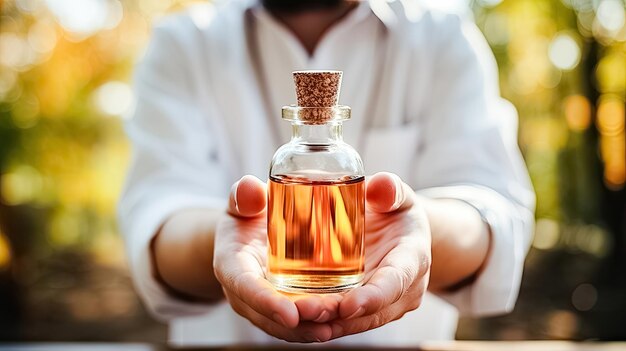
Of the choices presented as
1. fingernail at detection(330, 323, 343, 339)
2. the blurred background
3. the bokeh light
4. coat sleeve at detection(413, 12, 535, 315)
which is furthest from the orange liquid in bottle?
the bokeh light

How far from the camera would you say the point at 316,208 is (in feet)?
2.71

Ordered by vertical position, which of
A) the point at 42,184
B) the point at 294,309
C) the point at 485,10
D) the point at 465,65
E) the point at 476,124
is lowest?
the point at 42,184

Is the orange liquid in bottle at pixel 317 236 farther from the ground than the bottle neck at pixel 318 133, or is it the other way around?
the bottle neck at pixel 318 133

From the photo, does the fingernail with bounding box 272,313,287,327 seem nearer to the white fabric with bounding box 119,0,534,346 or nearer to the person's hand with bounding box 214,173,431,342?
the person's hand with bounding box 214,173,431,342

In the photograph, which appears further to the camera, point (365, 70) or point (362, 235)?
point (365, 70)

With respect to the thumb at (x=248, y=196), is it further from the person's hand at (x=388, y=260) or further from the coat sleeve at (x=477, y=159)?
the coat sleeve at (x=477, y=159)

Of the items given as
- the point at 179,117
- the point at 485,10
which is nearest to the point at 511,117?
the point at 179,117

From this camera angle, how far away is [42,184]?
10.8ft

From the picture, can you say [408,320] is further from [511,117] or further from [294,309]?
[294,309]

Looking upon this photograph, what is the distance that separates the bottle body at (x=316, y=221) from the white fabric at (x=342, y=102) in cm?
43

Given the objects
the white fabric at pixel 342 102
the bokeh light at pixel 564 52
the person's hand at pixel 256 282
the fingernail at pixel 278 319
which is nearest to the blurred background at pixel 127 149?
the bokeh light at pixel 564 52

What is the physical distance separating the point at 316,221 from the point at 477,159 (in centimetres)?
55

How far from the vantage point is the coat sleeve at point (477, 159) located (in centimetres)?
115

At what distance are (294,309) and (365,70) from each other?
0.86 meters
